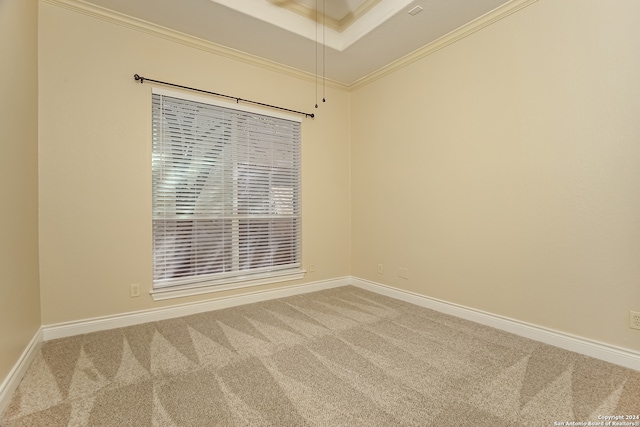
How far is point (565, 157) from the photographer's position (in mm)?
2234

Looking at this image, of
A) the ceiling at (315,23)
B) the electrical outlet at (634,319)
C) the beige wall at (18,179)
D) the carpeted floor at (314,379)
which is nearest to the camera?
the carpeted floor at (314,379)

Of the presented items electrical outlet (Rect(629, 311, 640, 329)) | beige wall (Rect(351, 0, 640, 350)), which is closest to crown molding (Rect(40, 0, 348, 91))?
beige wall (Rect(351, 0, 640, 350))

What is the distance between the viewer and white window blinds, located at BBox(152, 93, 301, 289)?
2.93 m

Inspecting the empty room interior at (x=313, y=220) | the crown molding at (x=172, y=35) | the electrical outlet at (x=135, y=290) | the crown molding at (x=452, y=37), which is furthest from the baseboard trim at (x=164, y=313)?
the crown molding at (x=452, y=37)

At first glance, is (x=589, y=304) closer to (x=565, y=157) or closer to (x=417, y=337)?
(x=565, y=157)

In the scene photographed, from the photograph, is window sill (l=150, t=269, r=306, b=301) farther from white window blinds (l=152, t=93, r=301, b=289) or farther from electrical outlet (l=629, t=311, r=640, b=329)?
electrical outlet (l=629, t=311, r=640, b=329)

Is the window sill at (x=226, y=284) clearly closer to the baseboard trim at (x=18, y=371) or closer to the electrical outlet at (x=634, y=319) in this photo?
the baseboard trim at (x=18, y=371)

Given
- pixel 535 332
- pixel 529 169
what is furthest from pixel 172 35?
pixel 535 332

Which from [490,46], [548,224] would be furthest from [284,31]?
[548,224]

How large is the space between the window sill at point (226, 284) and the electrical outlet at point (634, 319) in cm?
299

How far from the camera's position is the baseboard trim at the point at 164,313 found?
97.2 inches

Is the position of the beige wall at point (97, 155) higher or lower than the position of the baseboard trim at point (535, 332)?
higher

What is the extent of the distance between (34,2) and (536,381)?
463 cm

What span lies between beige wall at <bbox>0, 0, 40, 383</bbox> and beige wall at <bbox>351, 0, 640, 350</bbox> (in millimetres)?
3385
